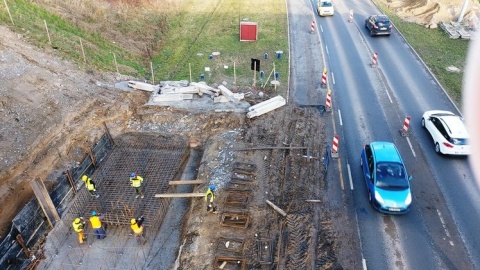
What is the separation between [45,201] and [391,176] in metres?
14.4

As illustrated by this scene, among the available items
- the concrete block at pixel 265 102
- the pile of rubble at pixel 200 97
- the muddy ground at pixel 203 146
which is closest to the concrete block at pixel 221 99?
the pile of rubble at pixel 200 97

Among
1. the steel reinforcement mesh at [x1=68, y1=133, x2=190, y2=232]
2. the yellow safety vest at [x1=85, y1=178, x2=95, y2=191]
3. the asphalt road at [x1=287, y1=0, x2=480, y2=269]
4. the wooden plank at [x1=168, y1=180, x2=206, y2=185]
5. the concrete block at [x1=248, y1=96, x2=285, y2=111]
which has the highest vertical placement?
the concrete block at [x1=248, y1=96, x2=285, y2=111]

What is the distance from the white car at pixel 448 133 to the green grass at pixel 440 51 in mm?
4124

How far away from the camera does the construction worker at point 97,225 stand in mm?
15234

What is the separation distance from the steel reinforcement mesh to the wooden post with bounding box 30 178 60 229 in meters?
0.73

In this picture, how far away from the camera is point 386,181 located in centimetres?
1534

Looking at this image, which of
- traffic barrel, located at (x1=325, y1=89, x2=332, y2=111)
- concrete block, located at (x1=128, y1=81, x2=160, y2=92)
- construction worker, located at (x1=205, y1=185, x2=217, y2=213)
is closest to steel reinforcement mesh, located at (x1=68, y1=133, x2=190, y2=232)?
construction worker, located at (x1=205, y1=185, x2=217, y2=213)

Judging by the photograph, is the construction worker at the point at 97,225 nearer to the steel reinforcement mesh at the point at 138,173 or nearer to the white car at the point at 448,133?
the steel reinforcement mesh at the point at 138,173

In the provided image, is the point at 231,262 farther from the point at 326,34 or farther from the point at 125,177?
the point at 326,34

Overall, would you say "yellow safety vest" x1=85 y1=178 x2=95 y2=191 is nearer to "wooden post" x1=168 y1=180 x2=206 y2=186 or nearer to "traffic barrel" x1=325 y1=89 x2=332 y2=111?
"wooden post" x1=168 y1=180 x2=206 y2=186

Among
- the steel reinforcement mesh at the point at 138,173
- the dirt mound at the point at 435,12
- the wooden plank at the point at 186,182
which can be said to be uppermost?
the dirt mound at the point at 435,12

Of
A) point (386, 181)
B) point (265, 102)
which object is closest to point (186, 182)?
point (265, 102)

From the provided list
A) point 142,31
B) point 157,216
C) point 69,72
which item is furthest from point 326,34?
point 157,216

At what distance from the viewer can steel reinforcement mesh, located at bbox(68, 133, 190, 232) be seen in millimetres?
16953
